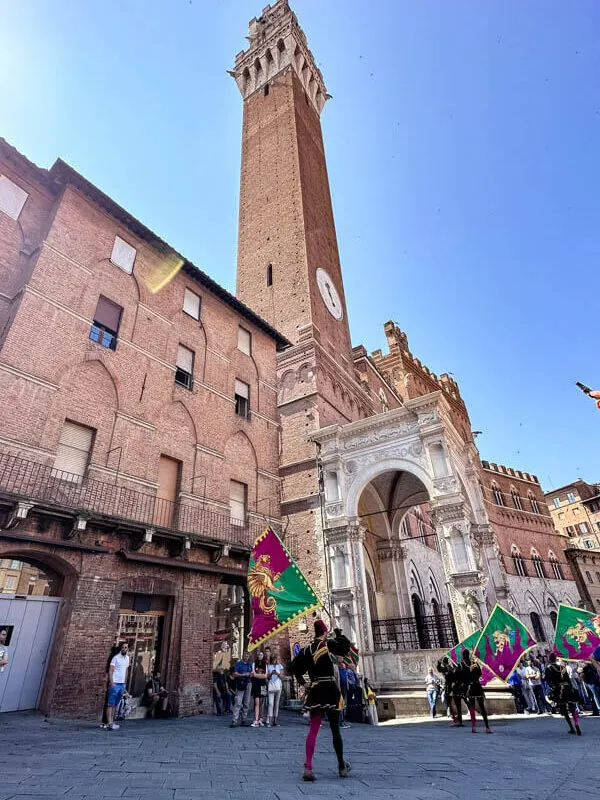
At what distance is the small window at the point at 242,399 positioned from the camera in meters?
18.6

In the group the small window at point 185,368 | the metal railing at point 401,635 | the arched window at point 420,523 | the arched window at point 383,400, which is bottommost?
the metal railing at point 401,635

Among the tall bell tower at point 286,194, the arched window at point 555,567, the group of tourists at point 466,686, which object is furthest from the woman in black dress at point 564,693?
the arched window at point 555,567

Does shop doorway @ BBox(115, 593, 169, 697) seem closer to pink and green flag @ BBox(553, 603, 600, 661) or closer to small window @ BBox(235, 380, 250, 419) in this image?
small window @ BBox(235, 380, 250, 419)

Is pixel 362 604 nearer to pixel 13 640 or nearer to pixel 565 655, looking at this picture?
pixel 565 655

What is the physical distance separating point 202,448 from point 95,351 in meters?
4.81

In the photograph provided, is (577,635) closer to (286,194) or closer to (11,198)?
(11,198)

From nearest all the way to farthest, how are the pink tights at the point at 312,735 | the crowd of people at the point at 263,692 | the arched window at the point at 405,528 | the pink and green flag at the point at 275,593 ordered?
1. the pink tights at the point at 312,735
2. the pink and green flag at the point at 275,593
3. the crowd of people at the point at 263,692
4. the arched window at the point at 405,528

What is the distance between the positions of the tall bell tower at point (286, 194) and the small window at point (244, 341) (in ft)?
13.6

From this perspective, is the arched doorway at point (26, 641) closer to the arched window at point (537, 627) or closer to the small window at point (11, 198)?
the small window at point (11, 198)

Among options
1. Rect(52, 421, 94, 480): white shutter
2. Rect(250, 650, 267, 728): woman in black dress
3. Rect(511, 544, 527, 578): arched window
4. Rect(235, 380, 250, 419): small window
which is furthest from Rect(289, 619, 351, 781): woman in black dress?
Rect(511, 544, 527, 578): arched window

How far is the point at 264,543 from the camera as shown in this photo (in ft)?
33.9

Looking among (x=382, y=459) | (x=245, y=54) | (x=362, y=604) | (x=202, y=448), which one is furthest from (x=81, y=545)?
(x=245, y=54)

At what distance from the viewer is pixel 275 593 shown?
9398 mm

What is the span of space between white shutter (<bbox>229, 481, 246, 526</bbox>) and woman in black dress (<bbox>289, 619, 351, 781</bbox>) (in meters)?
10.7
